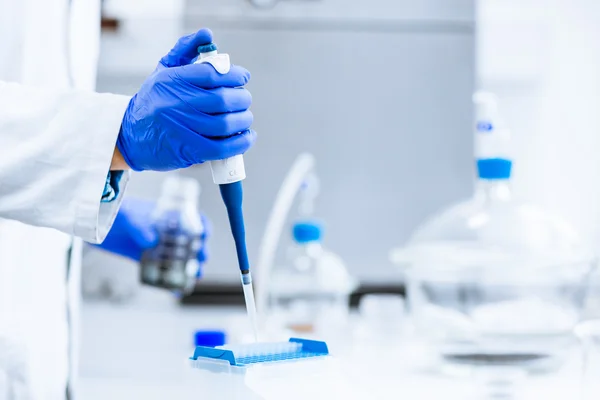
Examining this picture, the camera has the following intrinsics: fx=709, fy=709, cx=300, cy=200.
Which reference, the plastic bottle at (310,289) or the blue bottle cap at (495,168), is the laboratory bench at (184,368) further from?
the blue bottle cap at (495,168)

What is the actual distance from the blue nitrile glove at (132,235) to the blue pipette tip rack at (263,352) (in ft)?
2.30

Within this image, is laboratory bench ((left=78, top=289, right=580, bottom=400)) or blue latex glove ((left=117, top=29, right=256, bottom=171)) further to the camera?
laboratory bench ((left=78, top=289, right=580, bottom=400))

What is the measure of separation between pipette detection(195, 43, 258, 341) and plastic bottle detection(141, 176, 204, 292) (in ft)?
2.22

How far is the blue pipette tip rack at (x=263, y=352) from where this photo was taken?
2.30 feet

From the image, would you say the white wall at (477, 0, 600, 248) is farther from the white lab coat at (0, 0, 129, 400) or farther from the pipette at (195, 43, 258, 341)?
the pipette at (195, 43, 258, 341)

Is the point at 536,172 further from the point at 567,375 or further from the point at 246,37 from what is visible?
the point at 567,375

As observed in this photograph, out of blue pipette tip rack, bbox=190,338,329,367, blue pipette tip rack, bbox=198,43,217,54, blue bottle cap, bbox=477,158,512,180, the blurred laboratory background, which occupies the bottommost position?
blue pipette tip rack, bbox=190,338,329,367

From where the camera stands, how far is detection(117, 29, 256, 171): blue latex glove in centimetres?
73

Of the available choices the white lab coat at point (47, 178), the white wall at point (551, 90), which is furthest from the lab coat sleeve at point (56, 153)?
the white wall at point (551, 90)

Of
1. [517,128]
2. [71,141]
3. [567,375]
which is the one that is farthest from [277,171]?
[71,141]

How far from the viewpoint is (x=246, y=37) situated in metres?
2.74

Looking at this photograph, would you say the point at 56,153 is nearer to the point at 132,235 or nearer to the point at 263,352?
the point at 263,352

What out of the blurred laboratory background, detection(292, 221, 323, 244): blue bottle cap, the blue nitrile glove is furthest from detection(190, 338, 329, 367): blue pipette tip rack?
the blurred laboratory background

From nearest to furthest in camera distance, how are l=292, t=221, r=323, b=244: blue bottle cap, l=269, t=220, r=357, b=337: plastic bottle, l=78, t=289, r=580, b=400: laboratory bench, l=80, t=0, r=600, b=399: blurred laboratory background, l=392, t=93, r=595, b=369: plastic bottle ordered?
1. l=78, t=289, r=580, b=400: laboratory bench
2. l=392, t=93, r=595, b=369: plastic bottle
3. l=292, t=221, r=323, b=244: blue bottle cap
4. l=269, t=220, r=357, b=337: plastic bottle
5. l=80, t=0, r=600, b=399: blurred laboratory background
